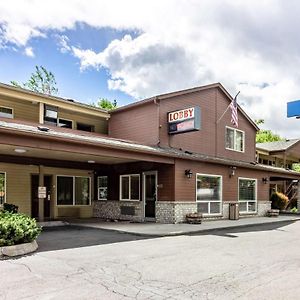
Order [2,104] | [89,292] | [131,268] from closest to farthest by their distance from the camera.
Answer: [89,292], [131,268], [2,104]

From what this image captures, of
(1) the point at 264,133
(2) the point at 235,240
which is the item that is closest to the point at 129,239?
(2) the point at 235,240

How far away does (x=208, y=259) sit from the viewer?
28.2ft

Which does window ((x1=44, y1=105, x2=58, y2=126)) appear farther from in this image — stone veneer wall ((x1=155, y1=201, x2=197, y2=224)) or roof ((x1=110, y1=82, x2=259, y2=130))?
stone veneer wall ((x1=155, y1=201, x2=197, y2=224))

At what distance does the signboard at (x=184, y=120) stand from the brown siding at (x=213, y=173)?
1.75 metres

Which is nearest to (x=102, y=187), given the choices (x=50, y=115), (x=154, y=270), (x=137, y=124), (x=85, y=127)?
(x=85, y=127)

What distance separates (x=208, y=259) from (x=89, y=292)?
3619 mm

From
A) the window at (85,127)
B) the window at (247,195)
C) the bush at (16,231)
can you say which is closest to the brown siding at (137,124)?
the window at (85,127)

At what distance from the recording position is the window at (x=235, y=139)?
912 inches

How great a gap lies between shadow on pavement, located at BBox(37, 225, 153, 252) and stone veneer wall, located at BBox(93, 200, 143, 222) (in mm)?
4137

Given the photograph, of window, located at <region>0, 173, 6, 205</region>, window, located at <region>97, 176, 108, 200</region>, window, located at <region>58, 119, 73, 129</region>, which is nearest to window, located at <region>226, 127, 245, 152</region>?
window, located at <region>97, 176, 108, 200</region>

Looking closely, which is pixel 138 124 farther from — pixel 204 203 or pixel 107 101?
pixel 107 101

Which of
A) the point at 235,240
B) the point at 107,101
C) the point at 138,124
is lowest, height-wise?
the point at 235,240

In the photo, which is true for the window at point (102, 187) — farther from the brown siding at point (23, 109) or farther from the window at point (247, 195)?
the window at point (247, 195)

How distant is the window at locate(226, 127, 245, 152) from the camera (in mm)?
23156
